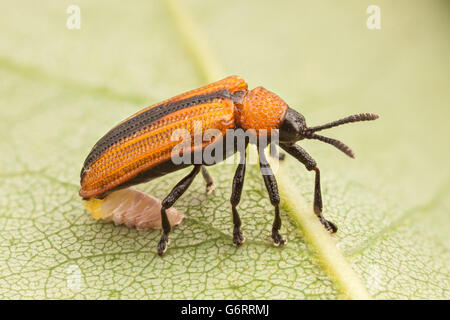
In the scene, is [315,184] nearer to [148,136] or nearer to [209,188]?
[209,188]

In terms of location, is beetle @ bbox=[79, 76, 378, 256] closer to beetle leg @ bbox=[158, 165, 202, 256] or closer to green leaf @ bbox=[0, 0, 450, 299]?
beetle leg @ bbox=[158, 165, 202, 256]

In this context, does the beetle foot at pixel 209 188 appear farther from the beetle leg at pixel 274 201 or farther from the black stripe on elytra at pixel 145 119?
the black stripe on elytra at pixel 145 119

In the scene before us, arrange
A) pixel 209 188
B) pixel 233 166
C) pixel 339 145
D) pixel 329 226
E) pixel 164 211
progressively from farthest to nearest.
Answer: pixel 233 166
pixel 209 188
pixel 329 226
pixel 164 211
pixel 339 145

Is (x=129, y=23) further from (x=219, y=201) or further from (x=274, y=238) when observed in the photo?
(x=274, y=238)

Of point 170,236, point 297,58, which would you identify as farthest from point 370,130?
point 170,236

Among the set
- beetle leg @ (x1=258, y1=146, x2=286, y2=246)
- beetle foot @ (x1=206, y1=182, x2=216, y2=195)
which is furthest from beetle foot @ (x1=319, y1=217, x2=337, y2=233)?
beetle foot @ (x1=206, y1=182, x2=216, y2=195)

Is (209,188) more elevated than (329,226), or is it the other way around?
(209,188)

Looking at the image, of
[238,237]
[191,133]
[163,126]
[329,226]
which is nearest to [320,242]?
[329,226]

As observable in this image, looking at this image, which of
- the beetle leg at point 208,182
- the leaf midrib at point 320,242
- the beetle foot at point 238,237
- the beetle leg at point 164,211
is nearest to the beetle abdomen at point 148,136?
the beetle leg at point 164,211
